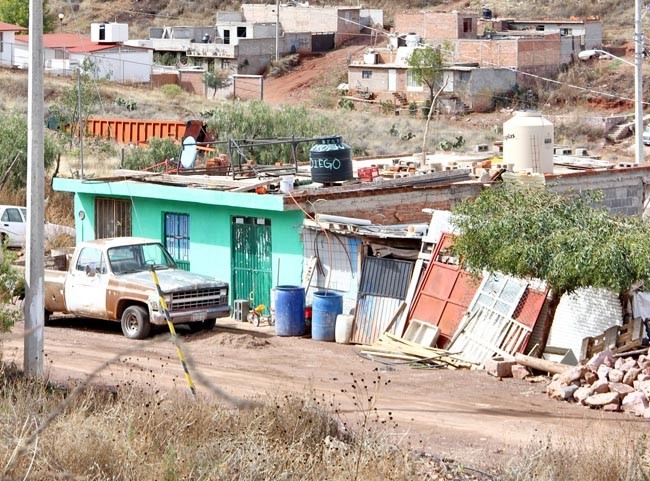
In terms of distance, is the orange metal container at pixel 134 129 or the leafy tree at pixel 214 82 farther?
the leafy tree at pixel 214 82

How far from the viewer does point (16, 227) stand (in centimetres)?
3234

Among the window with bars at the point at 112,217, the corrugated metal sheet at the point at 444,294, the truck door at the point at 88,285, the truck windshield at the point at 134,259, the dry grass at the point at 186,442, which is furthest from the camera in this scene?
the window with bars at the point at 112,217

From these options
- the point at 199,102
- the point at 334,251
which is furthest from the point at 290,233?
the point at 199,102

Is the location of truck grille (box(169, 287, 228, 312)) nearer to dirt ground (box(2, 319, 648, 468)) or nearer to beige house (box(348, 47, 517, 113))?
dirt ground (box(2, 319, 648, 468))

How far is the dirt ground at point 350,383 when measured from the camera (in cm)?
1327

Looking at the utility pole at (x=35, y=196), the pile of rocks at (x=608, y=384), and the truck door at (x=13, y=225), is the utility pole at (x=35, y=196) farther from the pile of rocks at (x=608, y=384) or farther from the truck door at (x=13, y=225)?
the truck door at (x=13, y=225)

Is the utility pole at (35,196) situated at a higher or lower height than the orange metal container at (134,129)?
lower

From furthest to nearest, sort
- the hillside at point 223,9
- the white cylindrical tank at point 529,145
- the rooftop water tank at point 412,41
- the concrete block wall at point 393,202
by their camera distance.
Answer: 1. the hillside at point 223,9
2. the rooftop water tank at point 412,41
3. the white cylindrical tank at point 529,145
4. the concrete block wall at point 393,202

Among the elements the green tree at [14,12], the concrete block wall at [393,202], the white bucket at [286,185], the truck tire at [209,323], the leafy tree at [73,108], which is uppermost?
the green tree at [14,12]

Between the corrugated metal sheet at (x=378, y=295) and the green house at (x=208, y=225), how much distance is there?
1810mm

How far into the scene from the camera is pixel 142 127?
48.2 m

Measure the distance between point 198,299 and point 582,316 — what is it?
658cm

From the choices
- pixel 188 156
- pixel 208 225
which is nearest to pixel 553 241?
pixel 208 225

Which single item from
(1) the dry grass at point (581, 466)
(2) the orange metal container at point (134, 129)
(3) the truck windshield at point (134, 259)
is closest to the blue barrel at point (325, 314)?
(3) the truck windshield at point (134, 259)
